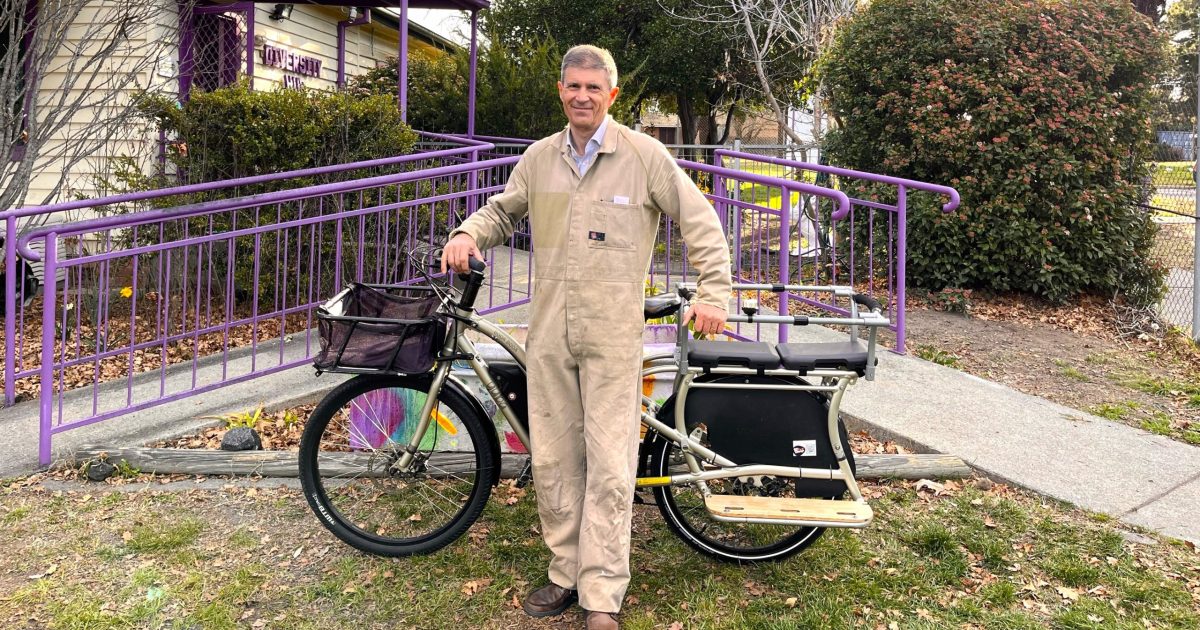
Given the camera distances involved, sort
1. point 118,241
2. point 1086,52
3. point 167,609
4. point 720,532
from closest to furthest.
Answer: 1. point 167,609
2. point 720,532
3. point 118,241
4. point 1086,52

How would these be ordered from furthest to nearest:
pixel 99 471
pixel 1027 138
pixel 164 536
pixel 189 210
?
pixel 1027 138 < pixel 189 210 < pixel 99 471 < pixel 164 536

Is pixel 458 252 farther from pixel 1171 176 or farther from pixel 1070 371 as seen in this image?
pixel 1171 176

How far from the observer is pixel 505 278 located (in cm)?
748

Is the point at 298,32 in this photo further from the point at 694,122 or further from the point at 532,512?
the point at 694,122

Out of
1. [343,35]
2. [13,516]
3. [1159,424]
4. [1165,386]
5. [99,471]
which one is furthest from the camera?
[343,35]

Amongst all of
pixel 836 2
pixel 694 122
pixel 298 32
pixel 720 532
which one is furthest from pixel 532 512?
pixel 694 122

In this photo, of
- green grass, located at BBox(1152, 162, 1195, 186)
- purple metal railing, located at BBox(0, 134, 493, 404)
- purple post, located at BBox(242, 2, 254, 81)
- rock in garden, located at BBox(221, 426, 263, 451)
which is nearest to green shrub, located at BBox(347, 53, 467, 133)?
purple post, located at BBox(242, 2, 254, 81)

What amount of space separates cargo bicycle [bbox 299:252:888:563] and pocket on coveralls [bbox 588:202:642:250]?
0.32 meters

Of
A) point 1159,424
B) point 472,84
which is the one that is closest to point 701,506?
point 1159,424

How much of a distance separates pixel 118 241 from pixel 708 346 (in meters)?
5.68

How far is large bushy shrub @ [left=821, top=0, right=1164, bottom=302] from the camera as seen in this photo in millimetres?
8047

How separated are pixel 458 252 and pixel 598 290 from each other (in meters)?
0.50

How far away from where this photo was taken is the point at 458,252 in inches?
121

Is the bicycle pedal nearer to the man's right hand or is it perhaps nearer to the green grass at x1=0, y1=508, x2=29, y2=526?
the man's right hand
